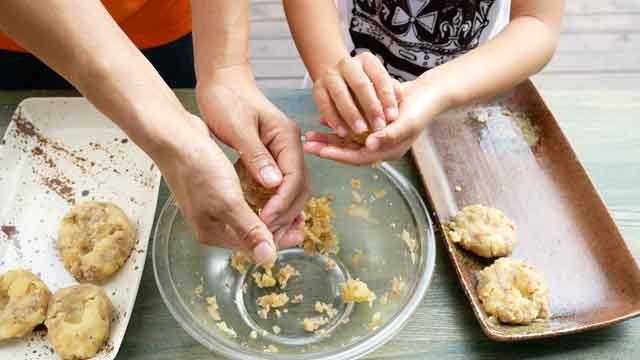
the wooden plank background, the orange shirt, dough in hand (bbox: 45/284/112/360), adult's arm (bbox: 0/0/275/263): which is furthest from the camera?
the wooden plank background

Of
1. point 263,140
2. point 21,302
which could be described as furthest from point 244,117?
point 21,302

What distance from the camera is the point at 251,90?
0.80m

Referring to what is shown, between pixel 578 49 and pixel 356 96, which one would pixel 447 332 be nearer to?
pixel 356 96

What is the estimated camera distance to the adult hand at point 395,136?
0.71m

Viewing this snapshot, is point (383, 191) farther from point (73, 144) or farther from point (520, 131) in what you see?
point (73, 144)

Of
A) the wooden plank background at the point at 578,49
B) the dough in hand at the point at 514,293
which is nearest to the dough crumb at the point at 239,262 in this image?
the dough in hand at the point at 514,293

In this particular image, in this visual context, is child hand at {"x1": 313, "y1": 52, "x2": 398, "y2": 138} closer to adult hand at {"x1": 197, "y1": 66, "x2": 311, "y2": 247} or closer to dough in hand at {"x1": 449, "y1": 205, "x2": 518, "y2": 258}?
adult hand at {"x1": 197, "y1": 66, "x2": 311, "y2": 247}

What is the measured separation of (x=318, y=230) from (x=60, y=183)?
43 cm

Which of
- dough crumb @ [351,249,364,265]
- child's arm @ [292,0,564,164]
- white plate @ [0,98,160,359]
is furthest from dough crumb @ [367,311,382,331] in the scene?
white plate @ [0,98,160,359]

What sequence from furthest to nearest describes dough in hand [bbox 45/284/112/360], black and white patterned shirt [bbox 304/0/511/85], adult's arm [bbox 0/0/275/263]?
1. black and white patterned shirt [bbox 304/0/511/85]
2. dough in hand [bbox 45/284/112/360]
3. adult's arm [bbox 0/0/275/263]

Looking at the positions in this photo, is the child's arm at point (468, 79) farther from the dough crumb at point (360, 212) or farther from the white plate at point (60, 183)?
the white plate at point (60, 183)

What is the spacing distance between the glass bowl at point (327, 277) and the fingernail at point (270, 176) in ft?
0.50

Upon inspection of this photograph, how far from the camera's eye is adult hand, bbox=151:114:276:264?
0.60m

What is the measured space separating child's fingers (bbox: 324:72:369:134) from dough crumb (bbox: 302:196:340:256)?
0.15 m
